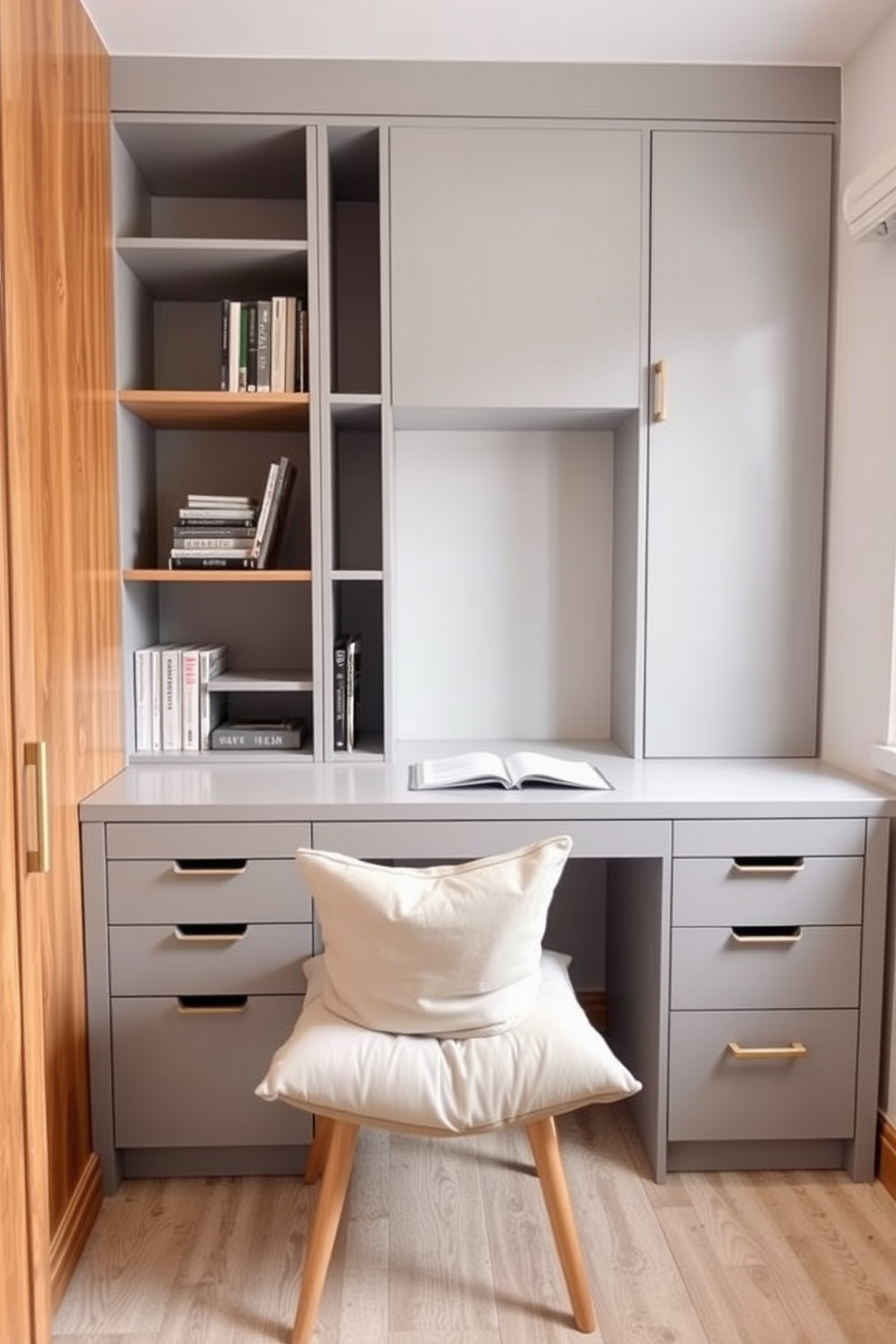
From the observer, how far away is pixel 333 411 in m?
2.18

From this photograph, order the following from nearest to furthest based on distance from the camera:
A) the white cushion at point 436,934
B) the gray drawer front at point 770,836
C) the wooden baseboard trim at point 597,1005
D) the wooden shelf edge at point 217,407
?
the white cushion at point 436,934 < the gray drawer front at point 770,836 < the wooden shelf edge at point 217,407 < the wooden baseboard trim at point 597,1005

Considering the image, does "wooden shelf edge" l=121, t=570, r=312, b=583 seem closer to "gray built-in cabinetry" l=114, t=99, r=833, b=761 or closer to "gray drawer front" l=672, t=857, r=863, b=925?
"gray built-in cabinetry" l=114, t=99, r=833, b=761

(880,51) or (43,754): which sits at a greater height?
(880,51)

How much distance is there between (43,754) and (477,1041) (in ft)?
2.60

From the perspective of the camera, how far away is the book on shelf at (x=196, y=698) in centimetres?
220

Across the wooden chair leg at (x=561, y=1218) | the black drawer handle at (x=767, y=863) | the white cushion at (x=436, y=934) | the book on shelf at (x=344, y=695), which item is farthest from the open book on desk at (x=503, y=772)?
the wooden chair leg at (x=561, y=1218)

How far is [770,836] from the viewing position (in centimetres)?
188

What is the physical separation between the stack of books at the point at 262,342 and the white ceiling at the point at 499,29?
1.68 feet

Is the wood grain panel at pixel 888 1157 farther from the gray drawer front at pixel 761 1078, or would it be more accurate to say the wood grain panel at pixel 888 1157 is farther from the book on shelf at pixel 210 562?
the book on shelf at pixel 210 562

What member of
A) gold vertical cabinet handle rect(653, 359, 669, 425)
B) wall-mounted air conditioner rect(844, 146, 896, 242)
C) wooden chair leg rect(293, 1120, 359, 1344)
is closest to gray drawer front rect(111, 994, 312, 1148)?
wooden chair leg rect(293, 1120, 359, 1344)

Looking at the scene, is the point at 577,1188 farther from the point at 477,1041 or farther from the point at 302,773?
the point at 302,773

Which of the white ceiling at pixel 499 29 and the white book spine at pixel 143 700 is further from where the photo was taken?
the white book spine at pixel 143 700

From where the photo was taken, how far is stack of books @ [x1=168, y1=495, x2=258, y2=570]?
7.22ft

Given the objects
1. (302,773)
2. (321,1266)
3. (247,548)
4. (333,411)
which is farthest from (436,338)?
(321,1266)
